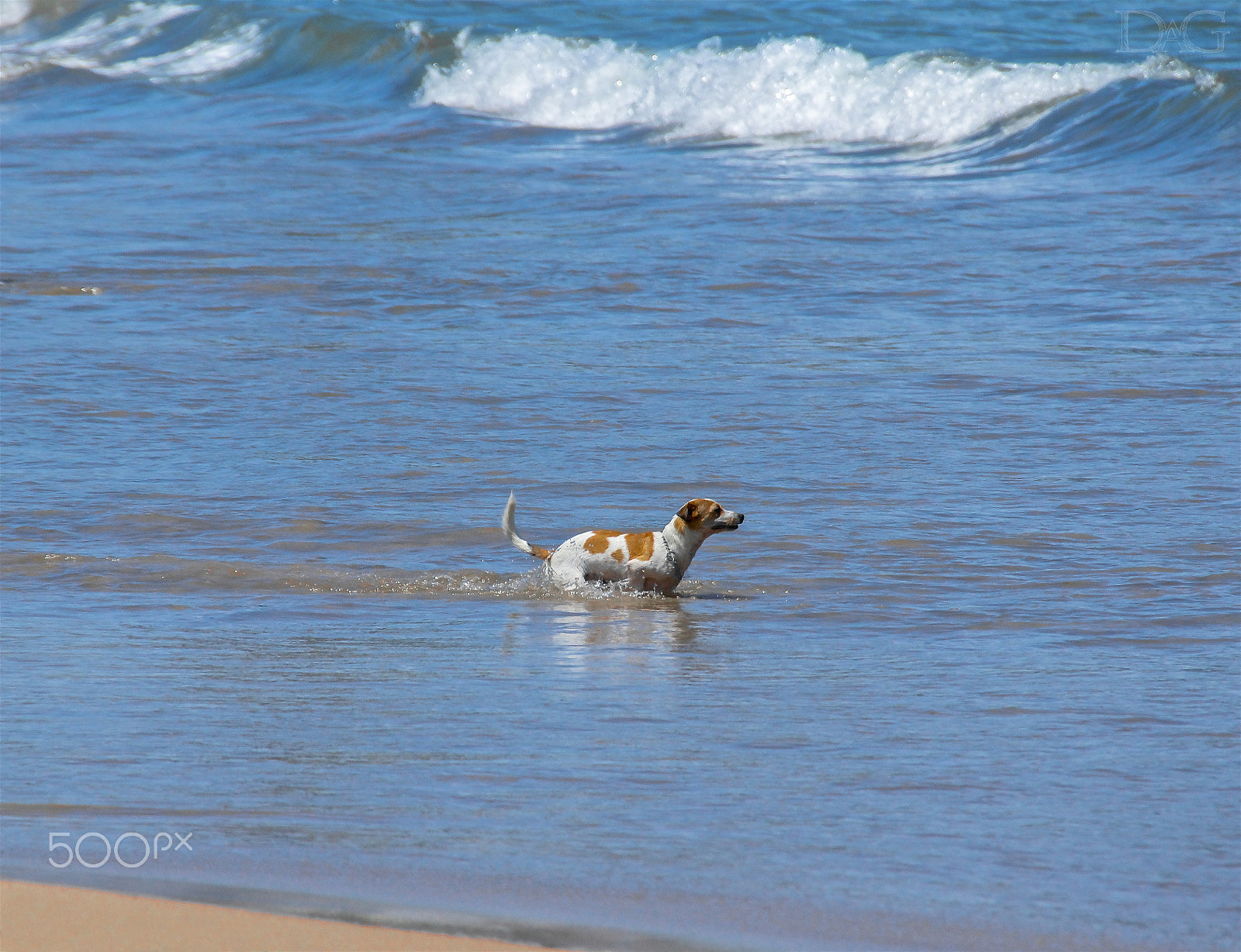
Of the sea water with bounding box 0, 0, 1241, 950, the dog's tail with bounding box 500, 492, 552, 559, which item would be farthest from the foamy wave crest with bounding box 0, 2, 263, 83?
the dog's tail with bounding box 500, 492, 552, 559

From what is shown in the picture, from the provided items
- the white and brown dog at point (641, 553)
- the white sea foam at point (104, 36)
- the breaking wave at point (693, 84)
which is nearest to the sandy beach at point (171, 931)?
the white and brown dog at point (641, 553)

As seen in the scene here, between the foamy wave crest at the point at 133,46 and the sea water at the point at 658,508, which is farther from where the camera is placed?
the foamy wave crest at the point at 133,46

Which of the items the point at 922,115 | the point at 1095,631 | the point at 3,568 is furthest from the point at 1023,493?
the point at 922,115

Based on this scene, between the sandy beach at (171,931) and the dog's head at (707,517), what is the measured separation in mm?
3461

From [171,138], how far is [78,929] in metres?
16.0

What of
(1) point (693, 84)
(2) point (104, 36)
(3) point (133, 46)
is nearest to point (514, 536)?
(1) point (693, 84)

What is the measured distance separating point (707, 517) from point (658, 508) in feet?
2.83

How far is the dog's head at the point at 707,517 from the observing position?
6270 mm

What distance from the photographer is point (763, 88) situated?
59.9 ft

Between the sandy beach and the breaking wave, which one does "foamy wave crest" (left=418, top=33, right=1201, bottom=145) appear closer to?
the breaking wave

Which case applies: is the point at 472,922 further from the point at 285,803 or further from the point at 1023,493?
the point at 1023,493

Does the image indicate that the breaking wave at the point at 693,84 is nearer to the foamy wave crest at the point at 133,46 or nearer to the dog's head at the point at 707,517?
the foamy wave crest at the point at 133,46

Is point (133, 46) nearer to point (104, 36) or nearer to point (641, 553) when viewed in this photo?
point (104, 36)

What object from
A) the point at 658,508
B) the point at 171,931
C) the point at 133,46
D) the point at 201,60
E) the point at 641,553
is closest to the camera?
the point at 171,931
